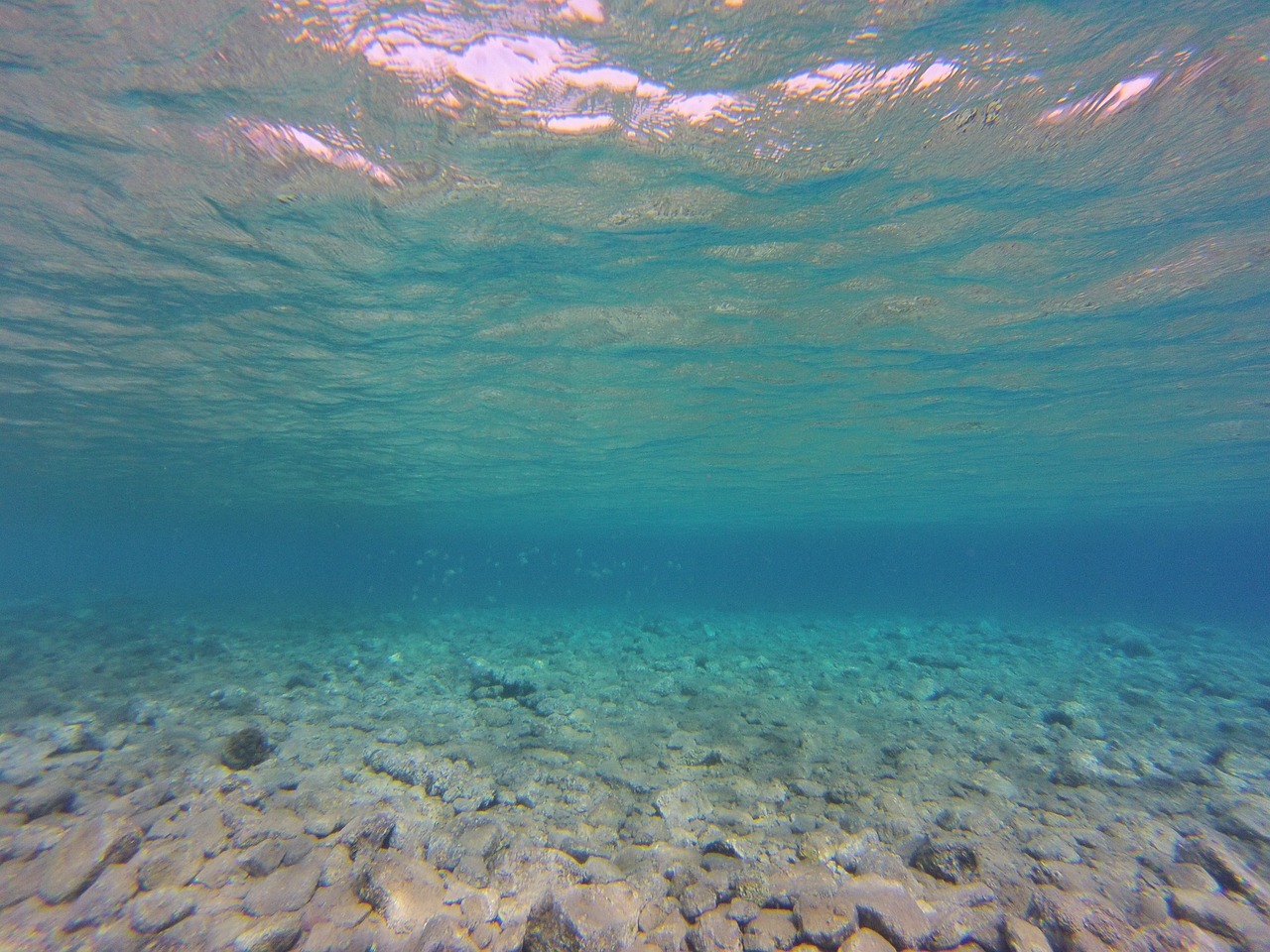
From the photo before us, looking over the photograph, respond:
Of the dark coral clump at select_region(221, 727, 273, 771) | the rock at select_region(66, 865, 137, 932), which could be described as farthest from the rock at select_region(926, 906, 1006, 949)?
the dark coral clump at select_region(221, 727, 273, 771)

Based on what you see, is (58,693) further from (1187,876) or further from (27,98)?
(1187,876)

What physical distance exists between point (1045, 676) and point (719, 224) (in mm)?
14353

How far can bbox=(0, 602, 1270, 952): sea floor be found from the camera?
3.68 meters

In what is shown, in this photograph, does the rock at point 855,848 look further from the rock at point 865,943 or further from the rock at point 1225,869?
the rock at point 1225,869

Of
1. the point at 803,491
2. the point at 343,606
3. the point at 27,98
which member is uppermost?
the point at 27,98

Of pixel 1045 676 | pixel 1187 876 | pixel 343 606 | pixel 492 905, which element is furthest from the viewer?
pixel 343 606

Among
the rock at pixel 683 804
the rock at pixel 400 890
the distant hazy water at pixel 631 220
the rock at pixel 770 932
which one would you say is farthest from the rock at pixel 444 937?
the distant hazy water at pixel 631 220

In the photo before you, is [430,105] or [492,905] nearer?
[492,905]

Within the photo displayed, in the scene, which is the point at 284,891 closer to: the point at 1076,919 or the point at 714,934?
the point at 714,934

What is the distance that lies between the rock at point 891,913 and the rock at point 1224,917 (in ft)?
6.68

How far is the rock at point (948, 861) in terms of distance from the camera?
4.46 meters

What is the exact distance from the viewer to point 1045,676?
14.0 m

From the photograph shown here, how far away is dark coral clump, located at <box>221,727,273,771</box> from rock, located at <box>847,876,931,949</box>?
7021mm

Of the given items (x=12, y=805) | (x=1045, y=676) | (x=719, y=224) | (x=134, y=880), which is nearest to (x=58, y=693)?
(x=12, y=805)
